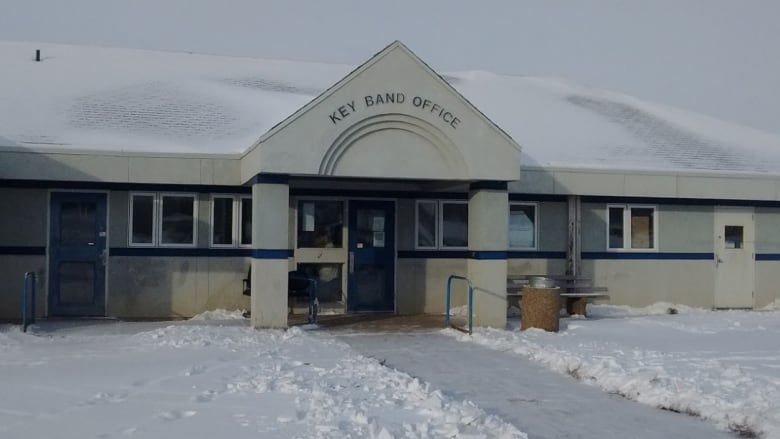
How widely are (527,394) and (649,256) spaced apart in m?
10.3

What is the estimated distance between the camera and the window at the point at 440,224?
18.7 metres

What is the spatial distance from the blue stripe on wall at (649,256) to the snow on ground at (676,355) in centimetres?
110

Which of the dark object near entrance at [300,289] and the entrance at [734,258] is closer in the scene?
the dark object near entrance at [300,289]

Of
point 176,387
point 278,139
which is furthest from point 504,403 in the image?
point 278,139

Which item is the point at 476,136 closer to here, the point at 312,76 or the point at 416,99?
the point at 416,99

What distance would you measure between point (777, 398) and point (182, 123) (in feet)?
42.6

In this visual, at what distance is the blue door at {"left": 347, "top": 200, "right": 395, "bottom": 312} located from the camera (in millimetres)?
18203

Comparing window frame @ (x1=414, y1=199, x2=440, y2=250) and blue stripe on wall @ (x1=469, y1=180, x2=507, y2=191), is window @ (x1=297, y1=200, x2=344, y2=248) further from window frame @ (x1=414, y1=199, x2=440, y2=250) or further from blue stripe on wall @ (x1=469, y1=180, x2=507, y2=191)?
blue stripe on wall @ (x1=469, y1=180, x2=507, y2=191)

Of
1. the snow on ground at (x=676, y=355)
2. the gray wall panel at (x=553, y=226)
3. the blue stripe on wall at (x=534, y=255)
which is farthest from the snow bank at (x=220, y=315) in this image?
the gray wall panel at (x=553, y=226)

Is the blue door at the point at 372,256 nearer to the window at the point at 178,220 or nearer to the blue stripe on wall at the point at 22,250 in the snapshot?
the window at the point at 178,220

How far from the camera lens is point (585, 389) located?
35.8ft

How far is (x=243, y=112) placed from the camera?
2005 cm

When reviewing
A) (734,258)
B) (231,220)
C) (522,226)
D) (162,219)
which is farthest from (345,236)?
(734,258)

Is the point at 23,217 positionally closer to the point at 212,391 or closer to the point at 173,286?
the point at 173,286
